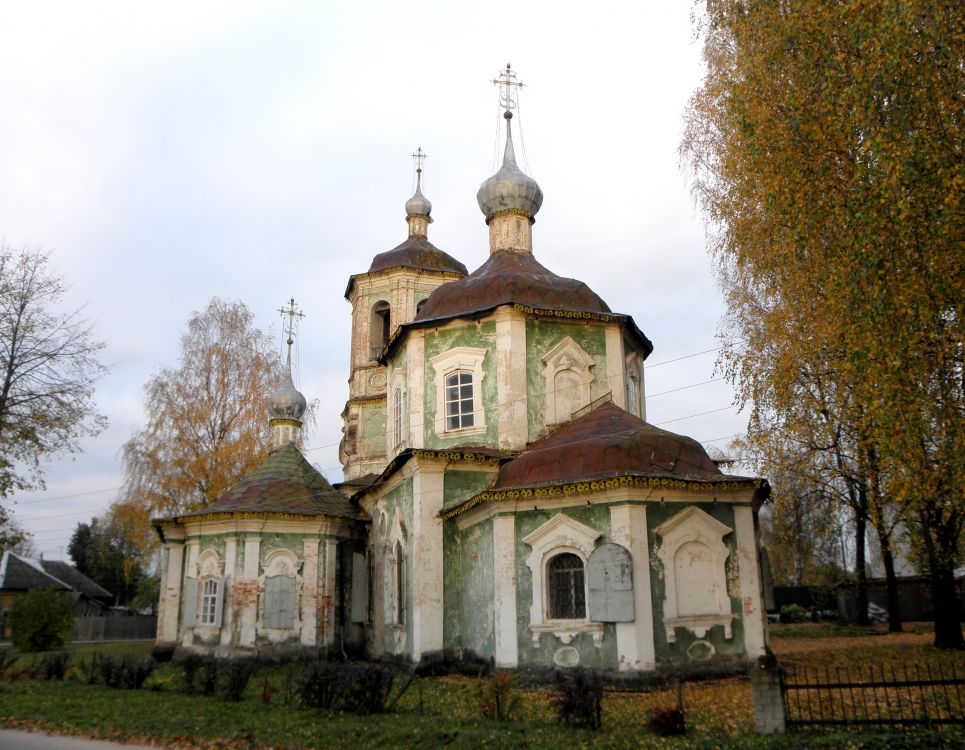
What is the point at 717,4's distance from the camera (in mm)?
11070

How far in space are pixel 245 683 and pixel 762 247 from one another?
426 inches

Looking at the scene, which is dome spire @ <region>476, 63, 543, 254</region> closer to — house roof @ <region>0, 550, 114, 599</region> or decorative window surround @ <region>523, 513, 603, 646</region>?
decorative window surround @ <region>523, 513, 603, 646</region>

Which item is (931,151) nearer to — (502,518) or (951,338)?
(951,338)

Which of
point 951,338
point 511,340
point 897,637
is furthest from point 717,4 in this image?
point 897,637

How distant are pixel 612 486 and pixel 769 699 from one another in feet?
17.7

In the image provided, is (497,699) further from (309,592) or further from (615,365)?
(309,592)

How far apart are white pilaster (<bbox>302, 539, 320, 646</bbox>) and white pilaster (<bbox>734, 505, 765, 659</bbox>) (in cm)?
1092

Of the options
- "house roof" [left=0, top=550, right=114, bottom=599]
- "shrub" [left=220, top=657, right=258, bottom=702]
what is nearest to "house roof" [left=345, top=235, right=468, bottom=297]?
"shrub" [left=220, top=657, right=258, bottom=702]

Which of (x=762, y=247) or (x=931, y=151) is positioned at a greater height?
(x=762, y=247)

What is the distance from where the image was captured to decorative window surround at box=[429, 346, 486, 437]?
18047mm

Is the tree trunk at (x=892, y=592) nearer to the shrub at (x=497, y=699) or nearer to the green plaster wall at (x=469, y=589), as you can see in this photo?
the green plaster wall at (x=469, y=589)

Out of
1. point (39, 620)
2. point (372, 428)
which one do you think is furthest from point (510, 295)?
point (39, 620)

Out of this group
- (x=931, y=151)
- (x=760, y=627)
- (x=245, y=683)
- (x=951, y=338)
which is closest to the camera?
(x=931, y=151)

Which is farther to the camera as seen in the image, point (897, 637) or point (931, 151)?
point (897, 637)
